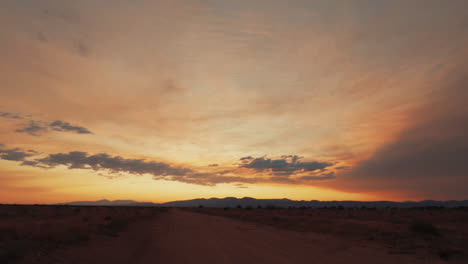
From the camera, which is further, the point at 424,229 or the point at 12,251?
the point at 424,229

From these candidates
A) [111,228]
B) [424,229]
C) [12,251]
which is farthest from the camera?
[111,228]

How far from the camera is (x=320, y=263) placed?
9.40m

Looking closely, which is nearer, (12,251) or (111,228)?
(12,251)

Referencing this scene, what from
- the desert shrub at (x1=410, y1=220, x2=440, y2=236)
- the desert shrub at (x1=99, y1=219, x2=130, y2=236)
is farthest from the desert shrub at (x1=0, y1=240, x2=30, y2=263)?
the desert shrub at (x1=410, y1=220, x2=440, y2=236)

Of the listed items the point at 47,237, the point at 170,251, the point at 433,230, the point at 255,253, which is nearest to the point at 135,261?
the point at 170,251

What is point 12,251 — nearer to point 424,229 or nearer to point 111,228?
point 111,228

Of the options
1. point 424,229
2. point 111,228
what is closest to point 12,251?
point 111,228

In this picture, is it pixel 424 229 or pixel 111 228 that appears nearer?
pixel 424 229

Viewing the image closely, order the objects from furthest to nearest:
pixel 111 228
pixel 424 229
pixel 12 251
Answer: pixel 111 228
pixel 424 229
pixel 12 251

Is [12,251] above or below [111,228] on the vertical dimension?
above

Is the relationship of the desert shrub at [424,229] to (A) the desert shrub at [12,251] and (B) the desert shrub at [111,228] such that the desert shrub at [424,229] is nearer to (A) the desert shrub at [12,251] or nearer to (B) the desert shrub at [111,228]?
(B) the desert shrub at [111,228]

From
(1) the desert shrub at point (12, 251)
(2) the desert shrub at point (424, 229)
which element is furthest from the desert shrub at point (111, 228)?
(2) the desert shrub at point (424, 229)

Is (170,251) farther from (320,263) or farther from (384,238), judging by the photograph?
(384,238)

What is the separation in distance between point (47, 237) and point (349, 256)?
12.8m
